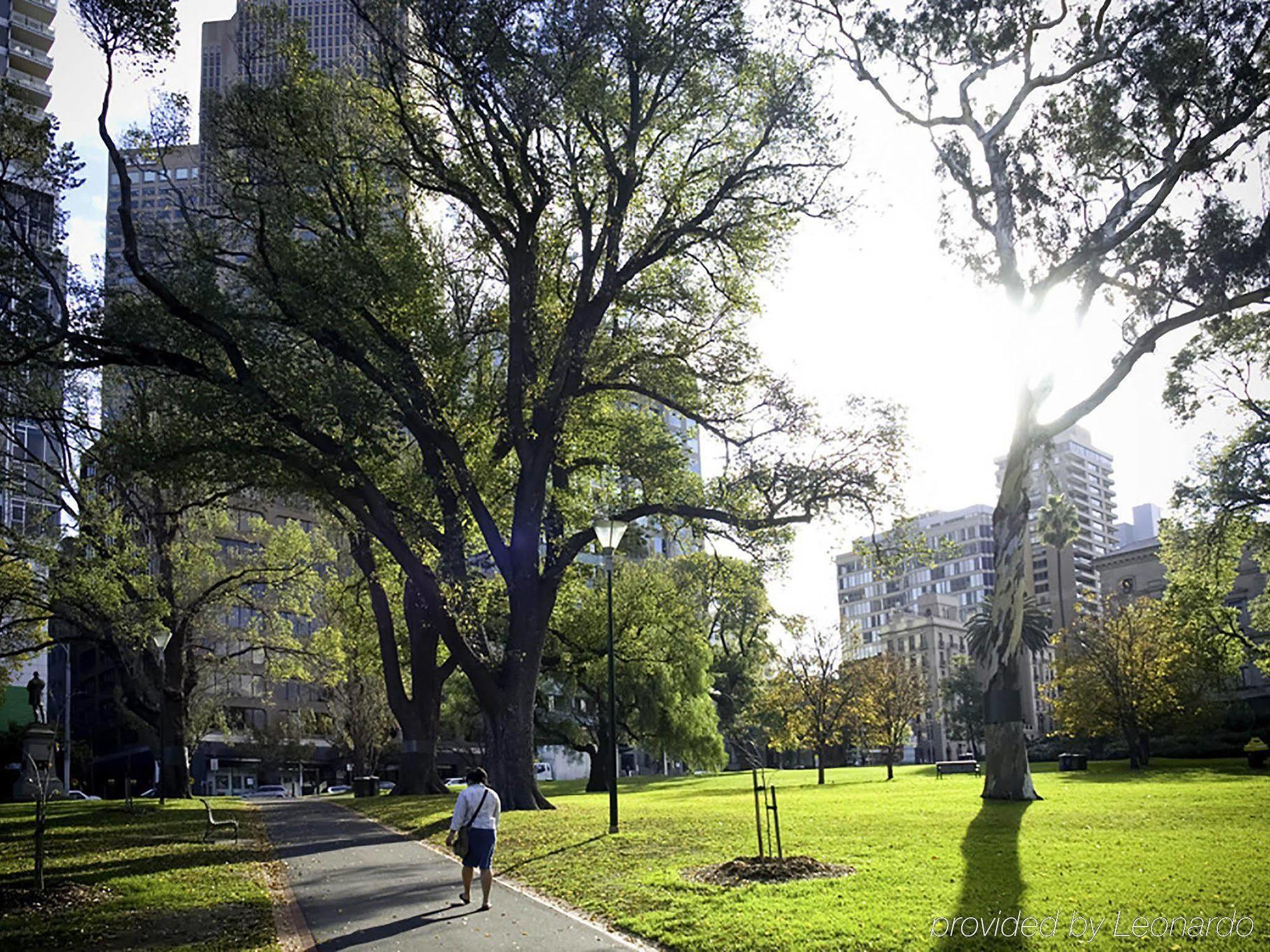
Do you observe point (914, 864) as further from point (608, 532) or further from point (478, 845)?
point (608, 532)

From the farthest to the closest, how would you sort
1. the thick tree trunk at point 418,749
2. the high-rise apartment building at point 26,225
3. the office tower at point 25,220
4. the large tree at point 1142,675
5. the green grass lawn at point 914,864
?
the large tree at point 1142,675 < the thick tree trunk at point 418,749 < the high-rise apartment building at point 26,225 < the office tower at point 25,220 < the green grass lawn at point 914,864

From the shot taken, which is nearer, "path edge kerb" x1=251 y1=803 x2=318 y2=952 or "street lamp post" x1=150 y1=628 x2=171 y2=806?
"path edge kerb" x1=251 y1=803 x2=318 y2=952

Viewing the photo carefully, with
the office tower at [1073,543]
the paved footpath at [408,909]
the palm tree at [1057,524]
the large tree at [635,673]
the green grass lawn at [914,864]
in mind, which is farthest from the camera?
the office tower at [1073,543]

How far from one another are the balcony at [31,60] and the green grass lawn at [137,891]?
82357 mm

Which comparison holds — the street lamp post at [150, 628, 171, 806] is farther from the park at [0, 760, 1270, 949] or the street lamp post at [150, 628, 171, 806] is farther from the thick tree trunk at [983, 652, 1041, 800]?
the thick tree trunk at [983, 652, 1041, 800]

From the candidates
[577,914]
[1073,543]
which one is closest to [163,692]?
[577,914]

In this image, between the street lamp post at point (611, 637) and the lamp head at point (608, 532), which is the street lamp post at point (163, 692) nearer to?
the street lamp post at point (611, 637)

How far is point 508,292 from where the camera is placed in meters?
28.3

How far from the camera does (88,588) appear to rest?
1358 inches

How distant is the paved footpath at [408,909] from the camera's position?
32.6ft

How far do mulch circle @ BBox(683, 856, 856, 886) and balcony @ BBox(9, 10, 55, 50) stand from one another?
9744cm

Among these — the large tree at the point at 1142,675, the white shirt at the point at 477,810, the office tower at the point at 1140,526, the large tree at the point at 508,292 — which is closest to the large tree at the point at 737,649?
the large tree at the point at 508,292

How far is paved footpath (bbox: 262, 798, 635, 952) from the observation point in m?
9.95

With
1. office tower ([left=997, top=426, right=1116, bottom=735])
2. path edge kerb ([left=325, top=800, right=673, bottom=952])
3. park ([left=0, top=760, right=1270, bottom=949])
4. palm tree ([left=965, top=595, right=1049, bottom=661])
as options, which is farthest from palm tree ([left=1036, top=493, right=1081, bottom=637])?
path edge kerb ([left=325, top=800, right=673, bottom=952])
